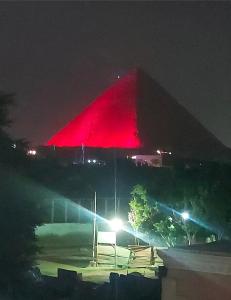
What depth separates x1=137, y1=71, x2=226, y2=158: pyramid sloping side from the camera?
40.6 meters

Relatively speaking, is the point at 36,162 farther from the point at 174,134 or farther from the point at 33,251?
the point at 174,134

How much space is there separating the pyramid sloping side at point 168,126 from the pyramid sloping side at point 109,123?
0.73 m

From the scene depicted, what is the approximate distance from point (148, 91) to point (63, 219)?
29.7 m

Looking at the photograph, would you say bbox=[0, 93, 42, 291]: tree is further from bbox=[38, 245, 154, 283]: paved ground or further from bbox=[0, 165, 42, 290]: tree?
bbox=[38, 245, 154, 283]: paved ground

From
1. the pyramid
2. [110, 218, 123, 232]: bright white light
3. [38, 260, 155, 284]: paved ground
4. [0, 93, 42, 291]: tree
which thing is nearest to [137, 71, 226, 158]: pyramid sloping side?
the pyramid

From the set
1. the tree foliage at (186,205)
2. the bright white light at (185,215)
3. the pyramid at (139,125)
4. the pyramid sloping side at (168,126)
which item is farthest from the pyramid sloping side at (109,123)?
the bright white light at (185,215)

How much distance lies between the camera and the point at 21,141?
8172 mm

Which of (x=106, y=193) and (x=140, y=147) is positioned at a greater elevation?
(x=140, y=147)

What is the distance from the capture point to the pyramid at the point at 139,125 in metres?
40.7

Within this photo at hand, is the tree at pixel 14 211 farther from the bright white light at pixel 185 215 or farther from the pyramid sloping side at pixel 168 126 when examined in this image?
the pyramid sloping side at pixel 168 126

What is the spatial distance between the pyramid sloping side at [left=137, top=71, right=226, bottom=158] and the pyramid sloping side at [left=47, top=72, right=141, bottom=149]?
28.9 inches

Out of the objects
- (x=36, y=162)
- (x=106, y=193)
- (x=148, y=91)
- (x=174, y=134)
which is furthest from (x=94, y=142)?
(x=36, y=162)

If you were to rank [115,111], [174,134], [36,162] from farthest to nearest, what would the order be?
[115,111] < [174,134] < [36,162]

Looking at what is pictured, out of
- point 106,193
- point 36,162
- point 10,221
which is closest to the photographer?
point 10,221
